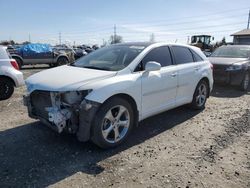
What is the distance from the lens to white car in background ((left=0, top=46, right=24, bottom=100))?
7180mm

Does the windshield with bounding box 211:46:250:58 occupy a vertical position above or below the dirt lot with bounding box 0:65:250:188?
above

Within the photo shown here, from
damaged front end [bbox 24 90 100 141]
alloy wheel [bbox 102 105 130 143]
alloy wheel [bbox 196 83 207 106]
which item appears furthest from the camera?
alloy wheel [bbox 196 83 207 106]

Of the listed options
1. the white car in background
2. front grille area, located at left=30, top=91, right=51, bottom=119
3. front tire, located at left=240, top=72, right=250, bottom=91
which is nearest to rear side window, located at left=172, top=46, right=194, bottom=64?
front grille area, located at left=30, top=91, right=51, bottom=119

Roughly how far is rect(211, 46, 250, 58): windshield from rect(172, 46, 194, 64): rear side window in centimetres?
503

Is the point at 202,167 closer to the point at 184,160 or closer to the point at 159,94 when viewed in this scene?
the point at 184,160

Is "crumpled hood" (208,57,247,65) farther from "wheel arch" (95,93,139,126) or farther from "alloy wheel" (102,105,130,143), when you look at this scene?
"alloy wheel" (102,105,130,143)

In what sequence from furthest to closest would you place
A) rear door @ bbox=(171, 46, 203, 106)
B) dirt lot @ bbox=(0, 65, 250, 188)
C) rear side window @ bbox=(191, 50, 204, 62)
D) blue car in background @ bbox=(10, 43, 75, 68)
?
blue car in background @ bbox=(10, 43, 75, 68) < rear side window @ bbox=(191, 50, 204, 62) < rear door @ bbox=(171, 46, 203, 106) < dirt lot @ bbox=(0, 65, 250, 188)

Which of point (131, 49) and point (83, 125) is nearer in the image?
point (83, 125)

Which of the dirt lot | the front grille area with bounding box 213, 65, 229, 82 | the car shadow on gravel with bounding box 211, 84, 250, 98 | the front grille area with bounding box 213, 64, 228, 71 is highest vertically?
the front grille area with bounding box 213, 64, 228, 71

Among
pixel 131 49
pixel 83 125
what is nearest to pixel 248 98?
pixel 131 49

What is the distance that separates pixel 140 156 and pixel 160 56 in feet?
6.82

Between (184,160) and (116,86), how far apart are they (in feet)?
4.93

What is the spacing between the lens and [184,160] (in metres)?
3.92

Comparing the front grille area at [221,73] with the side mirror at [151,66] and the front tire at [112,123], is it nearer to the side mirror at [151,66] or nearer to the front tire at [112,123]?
the side mirror at [151,66]
